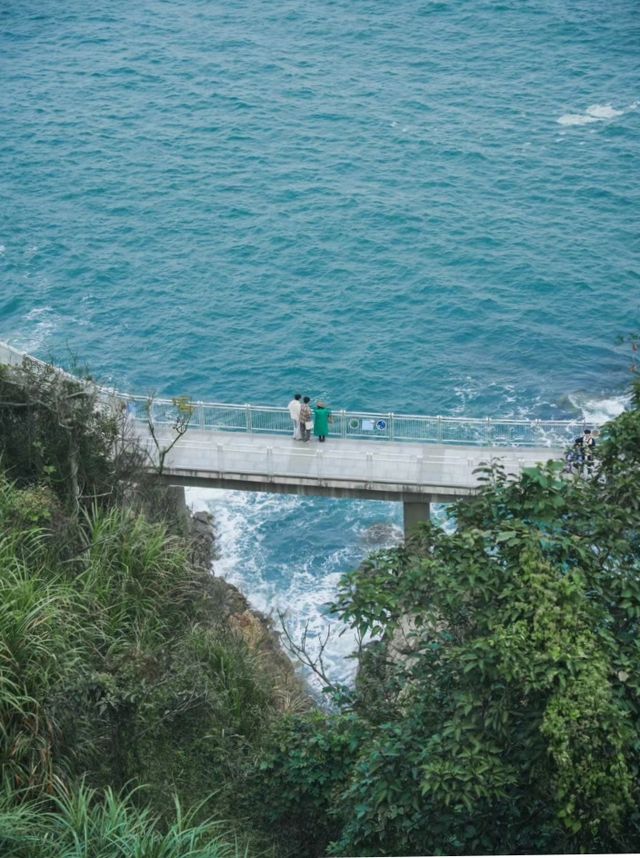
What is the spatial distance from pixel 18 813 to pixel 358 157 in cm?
4699

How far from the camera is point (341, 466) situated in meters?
31.5

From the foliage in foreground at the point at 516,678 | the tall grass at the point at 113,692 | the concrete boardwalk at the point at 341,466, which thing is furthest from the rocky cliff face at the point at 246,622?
the foliage in foreground at the point at 516,678

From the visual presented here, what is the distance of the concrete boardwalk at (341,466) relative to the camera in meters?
31.0

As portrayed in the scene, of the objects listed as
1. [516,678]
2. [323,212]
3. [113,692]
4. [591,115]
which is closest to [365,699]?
[113,692]

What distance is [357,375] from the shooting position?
142 feet

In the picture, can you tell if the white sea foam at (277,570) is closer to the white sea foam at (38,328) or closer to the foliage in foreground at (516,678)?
the white sea foam at (38,328)

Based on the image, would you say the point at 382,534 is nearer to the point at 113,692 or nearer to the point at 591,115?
the point at 113,692

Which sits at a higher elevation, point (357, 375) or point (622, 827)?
point (357, 375)

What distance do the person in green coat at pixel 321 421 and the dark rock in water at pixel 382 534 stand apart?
506cm

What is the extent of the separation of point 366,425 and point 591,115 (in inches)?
1336

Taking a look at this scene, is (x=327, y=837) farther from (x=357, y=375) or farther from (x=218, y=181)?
(x=218, y=181)

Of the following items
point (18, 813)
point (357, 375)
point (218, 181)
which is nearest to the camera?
point (18, 813)

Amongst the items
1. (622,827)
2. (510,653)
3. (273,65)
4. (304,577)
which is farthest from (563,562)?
(273,65)

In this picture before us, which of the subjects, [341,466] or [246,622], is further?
[341,466]
